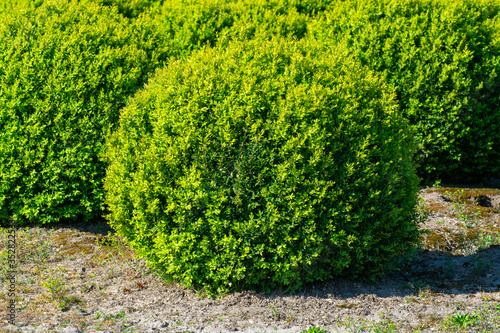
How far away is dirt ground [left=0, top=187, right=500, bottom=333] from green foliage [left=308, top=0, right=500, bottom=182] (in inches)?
76.1

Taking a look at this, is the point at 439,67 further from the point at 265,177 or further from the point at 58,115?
the point at 58,115

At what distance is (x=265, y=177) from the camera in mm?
4453

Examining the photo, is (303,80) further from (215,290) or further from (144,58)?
(144,58)

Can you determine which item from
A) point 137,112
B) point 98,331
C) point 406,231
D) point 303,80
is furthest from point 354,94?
point 98,331

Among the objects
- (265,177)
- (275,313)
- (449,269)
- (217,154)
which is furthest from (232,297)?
(449,269)

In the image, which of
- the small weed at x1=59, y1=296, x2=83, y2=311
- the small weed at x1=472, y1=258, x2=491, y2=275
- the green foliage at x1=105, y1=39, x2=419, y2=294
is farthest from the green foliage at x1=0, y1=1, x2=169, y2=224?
the small weed at x1=472, y1=258, x2=491, y2=275

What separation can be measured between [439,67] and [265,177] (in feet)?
13.3

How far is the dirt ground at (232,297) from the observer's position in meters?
4.17

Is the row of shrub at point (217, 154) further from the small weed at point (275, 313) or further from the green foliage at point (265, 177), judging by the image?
the small weed at point (275, 313)

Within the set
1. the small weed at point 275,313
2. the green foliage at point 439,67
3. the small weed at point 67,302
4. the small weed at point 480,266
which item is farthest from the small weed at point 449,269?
the small weed at point 67,302

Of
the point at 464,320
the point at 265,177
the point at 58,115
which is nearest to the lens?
the point at 464,320

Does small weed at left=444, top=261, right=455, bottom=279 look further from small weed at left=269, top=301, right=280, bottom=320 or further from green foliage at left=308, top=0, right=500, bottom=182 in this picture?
green foliage at left=308, top=0, right=500, bottom=182

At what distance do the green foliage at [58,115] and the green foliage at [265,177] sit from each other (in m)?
1.32

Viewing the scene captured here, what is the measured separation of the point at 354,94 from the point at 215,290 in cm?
207
